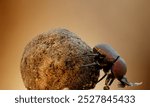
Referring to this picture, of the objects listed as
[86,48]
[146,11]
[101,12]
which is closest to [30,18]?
[101,12]

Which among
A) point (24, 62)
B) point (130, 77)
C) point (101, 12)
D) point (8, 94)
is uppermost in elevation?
point (101, 12)

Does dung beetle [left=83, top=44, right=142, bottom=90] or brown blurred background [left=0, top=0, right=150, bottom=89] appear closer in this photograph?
dung beetle [left=83, top=44, right=142, bottom=90]

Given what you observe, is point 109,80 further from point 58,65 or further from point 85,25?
point 85,25

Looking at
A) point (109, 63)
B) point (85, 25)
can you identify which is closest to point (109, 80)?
point (109, 63)

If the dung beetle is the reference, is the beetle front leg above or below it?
below

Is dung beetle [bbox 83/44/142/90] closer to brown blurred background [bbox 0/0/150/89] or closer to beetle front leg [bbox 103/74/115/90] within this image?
beetle front leg [bbox 103/74/115/90]

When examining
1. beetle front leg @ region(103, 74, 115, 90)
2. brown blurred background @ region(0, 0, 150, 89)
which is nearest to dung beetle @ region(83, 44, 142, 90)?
beetle front leg @ region(103, 74, 115, 90)

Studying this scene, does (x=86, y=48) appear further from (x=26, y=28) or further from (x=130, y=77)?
Result: (x=26, y=28)
